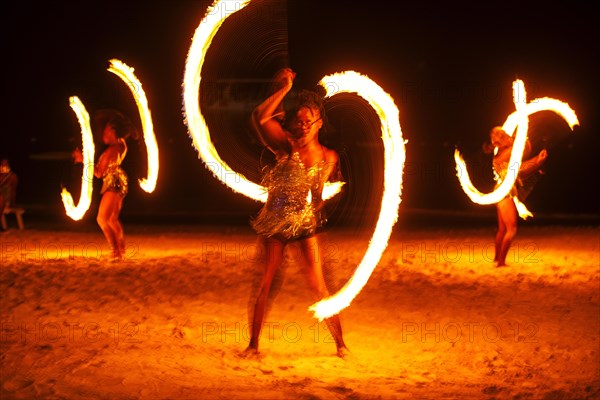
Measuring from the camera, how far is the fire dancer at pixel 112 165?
9930mm

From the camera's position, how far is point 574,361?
18.8ft

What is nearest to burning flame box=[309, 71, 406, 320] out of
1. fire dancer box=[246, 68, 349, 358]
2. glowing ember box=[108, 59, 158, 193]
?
fire dancer box=[246, 68, 349, 358]

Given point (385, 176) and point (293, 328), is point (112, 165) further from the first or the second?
point (385, 176)

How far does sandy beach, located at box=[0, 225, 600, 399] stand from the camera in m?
4.98

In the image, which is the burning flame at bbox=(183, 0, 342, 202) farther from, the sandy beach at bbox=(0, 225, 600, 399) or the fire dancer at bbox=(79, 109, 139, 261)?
the fire dancer at bbox=(79, 109, 139, 261)

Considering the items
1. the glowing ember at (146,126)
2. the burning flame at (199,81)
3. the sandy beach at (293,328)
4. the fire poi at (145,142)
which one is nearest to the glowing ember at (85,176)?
the fire poi at (145,142)

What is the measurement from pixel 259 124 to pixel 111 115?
16.2 ft

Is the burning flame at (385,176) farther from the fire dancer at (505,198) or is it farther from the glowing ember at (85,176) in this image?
the glowing ember at (85,176)

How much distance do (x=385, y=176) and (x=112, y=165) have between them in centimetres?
500

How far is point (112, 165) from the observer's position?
9961 mm

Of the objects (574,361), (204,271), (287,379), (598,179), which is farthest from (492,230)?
(598,179)

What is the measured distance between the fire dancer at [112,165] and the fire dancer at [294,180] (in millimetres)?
4510

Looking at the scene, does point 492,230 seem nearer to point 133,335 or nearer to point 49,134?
point 133,335

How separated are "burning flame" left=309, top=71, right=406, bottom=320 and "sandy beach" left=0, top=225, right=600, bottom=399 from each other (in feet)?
1.20
